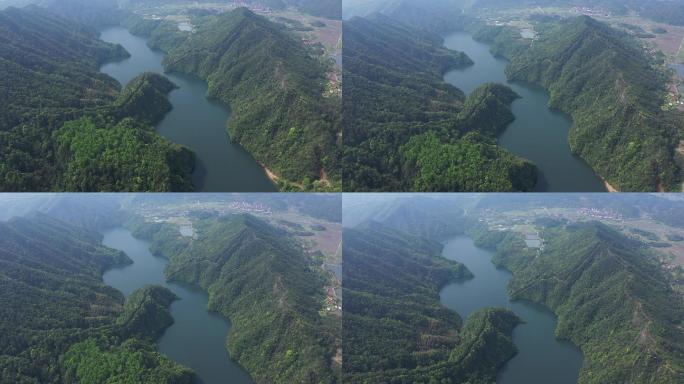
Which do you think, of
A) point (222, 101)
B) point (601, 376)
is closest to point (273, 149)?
point (222, 101)

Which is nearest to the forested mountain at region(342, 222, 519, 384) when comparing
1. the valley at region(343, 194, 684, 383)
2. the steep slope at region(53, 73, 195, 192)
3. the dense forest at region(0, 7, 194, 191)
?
the valley at region(343, 194, 684, 383)

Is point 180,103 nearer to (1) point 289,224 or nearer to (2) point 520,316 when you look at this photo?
(1) point 289,224

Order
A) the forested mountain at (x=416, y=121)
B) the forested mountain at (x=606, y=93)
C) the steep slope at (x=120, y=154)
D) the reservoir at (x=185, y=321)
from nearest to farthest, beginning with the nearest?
the steep slope at (x=120, y=154) → the forested mountain at (x=416, y=121) → the forested mountain at (x=606, y=93) → the reservoir at (x=185, y=321)

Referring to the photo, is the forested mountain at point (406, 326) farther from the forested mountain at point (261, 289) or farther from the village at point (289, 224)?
the forested mountain at point (261, 289)

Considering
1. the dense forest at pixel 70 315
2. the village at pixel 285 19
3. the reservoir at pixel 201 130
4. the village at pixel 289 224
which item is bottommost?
the dense forest at pixel 70 315

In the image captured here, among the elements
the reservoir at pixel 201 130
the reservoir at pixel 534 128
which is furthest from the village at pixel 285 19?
the reservoir at pixel 534 128

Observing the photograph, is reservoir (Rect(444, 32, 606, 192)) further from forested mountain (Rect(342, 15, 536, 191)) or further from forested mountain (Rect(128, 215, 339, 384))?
forested mountain (Rect(128, 215, 339, 384))

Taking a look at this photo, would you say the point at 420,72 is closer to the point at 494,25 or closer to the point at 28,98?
the point at 494,25
